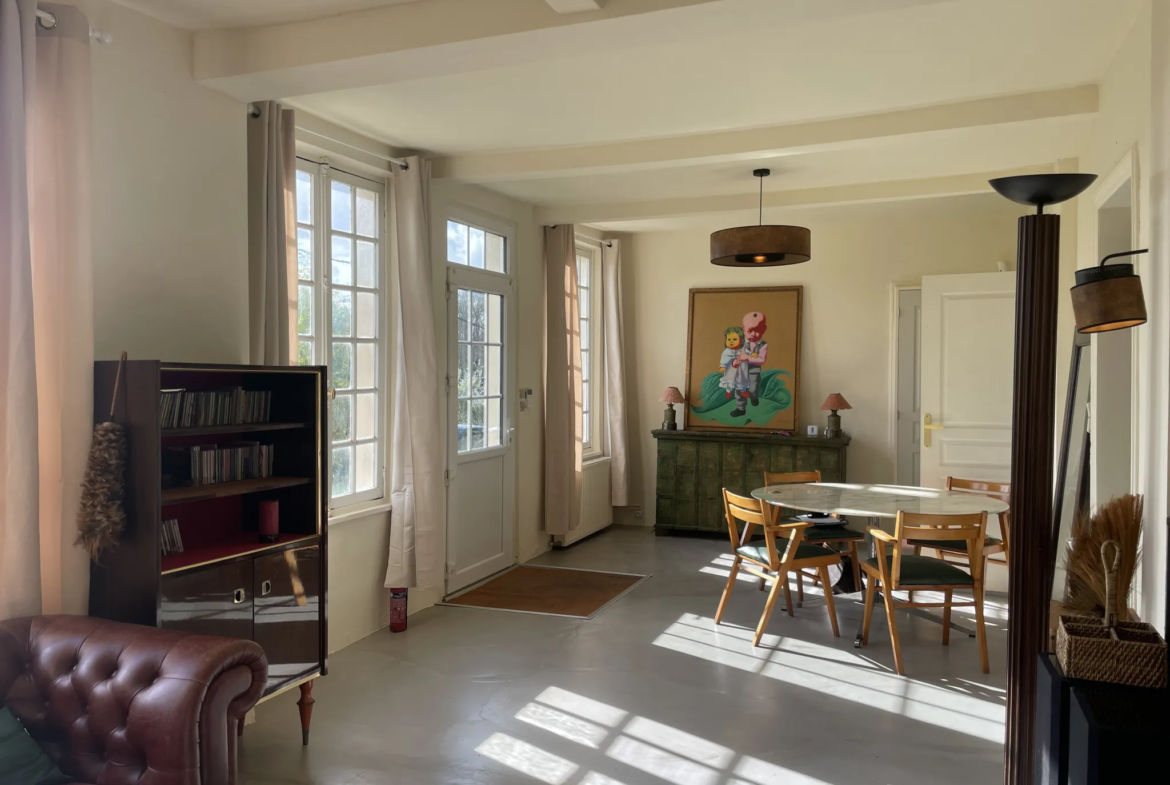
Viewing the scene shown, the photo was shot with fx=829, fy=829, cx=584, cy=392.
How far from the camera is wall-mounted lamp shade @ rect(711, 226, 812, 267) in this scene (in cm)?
445

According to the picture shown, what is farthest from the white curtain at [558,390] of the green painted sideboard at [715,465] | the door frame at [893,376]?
the door frame at [893,376]

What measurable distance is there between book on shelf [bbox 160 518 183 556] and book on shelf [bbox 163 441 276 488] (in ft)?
0.46

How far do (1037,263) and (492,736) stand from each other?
2707 mm

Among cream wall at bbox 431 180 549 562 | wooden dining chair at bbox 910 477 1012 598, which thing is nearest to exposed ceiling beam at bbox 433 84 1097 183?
cream wall at bbox 431 180 549 562

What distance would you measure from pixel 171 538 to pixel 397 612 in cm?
198

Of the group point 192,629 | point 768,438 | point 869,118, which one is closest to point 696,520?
point 768,438

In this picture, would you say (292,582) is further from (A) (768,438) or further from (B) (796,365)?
(B) (796,365)

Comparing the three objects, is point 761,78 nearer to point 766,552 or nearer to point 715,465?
point 766,552

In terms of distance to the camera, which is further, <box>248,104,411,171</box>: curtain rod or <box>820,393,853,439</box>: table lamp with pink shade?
<box>820,393,853,439</box>: table lamp with pink shade

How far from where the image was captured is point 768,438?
7.21 meters

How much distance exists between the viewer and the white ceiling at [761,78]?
3.11 metres

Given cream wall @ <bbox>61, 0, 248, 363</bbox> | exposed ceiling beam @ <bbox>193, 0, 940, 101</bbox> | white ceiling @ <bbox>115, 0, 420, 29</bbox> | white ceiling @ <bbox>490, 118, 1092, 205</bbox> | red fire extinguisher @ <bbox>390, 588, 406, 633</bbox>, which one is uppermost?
white ceiling @ <bbox>115, 0, 420, 29</bbox>

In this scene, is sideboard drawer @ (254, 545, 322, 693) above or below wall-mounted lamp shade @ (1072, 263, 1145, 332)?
below

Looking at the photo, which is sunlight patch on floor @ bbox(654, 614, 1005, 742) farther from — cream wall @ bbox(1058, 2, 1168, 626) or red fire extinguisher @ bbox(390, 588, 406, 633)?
red fire extinguisher @ bbox(390, 588, 406, 633)
